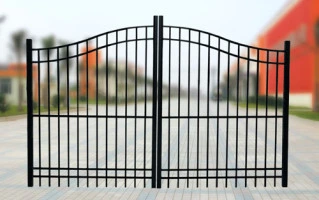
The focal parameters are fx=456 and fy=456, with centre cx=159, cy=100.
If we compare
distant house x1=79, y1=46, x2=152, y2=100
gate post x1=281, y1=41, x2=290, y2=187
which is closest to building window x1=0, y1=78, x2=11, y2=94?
distant house x1=79, y1=46, x2=152, y2=100

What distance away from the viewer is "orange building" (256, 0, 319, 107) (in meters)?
34.1

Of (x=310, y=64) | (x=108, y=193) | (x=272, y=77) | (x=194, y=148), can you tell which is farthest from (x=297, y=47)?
(x=108, y=193)

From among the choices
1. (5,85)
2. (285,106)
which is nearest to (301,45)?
(285,106)

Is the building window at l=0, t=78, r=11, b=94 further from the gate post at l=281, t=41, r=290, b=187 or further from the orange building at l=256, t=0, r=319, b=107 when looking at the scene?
the gate post at l=281, t=41, r=290, b=187

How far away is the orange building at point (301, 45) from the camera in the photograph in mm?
34062

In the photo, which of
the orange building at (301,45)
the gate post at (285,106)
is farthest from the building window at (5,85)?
the gate post at (285,106)

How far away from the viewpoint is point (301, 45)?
37531 mm

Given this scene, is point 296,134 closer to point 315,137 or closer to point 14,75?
point 315,137

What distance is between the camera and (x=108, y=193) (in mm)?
7359

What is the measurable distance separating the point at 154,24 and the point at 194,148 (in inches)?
257

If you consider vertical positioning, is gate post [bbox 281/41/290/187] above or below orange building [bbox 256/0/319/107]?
below

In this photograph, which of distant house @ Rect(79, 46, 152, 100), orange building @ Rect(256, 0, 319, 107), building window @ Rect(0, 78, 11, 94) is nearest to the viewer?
distant house @ Rect(79, 46, 152, 100)

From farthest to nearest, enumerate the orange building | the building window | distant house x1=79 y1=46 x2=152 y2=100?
the building window < the orange building < distant house x1=79 y1=46 x2=152 y2=100

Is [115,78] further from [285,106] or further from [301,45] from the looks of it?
[301,45]
